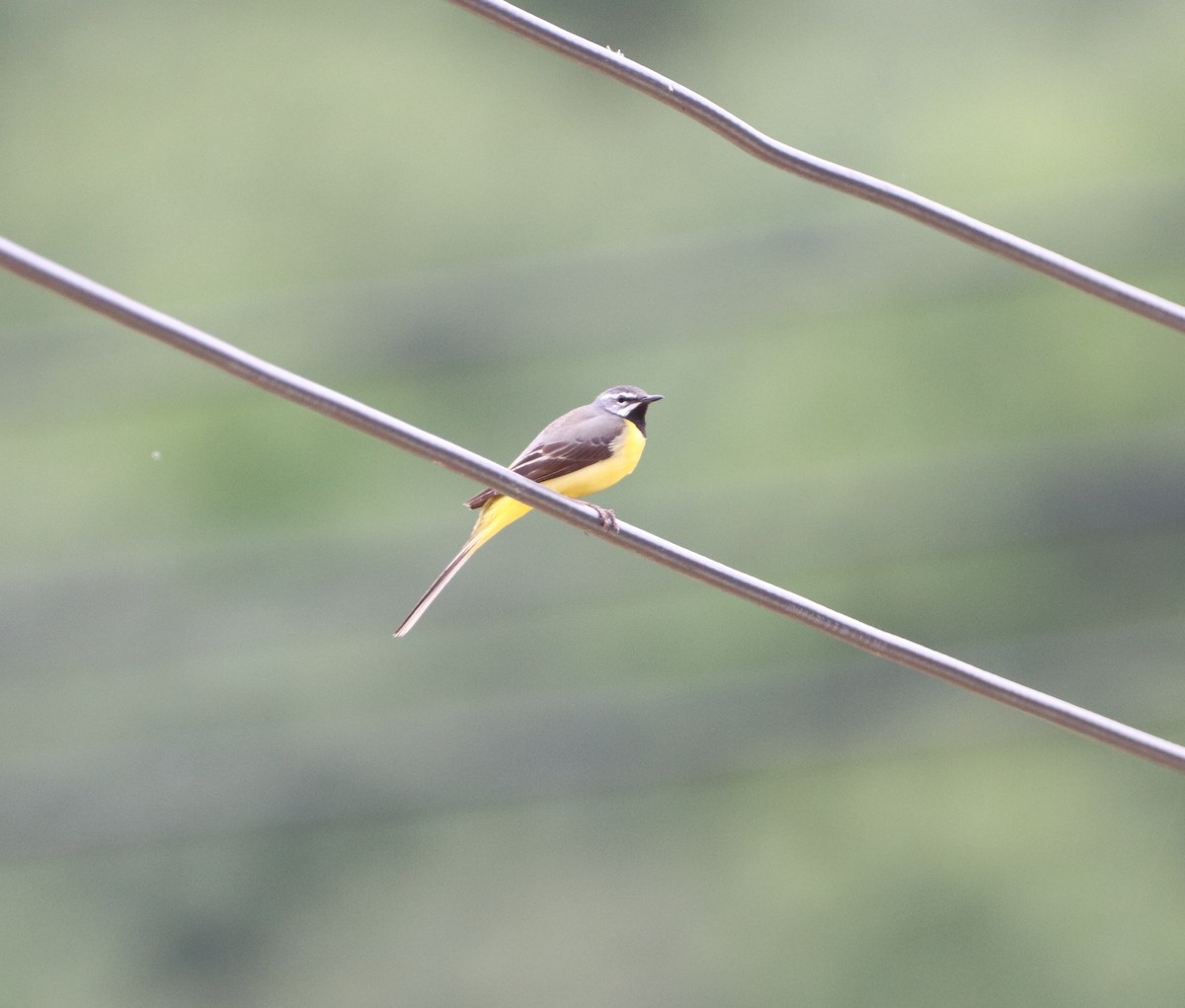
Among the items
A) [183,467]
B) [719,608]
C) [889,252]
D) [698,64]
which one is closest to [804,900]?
[719,608]

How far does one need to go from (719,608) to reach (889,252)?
5134 mm

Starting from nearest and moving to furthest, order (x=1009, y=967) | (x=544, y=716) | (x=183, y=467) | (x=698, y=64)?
(x=544, y=716) → (x=1009, y=967) → (x=183, y=467) → (x=698, y=64)

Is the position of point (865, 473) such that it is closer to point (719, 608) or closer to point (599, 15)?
point (719, 608)

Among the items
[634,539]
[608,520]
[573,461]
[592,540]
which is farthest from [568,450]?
[592,540]

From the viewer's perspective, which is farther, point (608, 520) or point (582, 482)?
point (582, 482)

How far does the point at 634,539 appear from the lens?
3850 mm

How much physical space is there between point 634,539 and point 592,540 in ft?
44.8

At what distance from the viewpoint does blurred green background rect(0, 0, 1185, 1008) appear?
655 inches

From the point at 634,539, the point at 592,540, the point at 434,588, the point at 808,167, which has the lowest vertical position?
the point at 592,540

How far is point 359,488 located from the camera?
2011 centimetres

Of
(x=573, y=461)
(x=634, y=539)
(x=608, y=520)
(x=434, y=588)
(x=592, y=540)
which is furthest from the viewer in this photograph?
(x=592, y=540)

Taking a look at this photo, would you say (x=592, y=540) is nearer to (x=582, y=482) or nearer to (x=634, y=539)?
(x=582, y=482)

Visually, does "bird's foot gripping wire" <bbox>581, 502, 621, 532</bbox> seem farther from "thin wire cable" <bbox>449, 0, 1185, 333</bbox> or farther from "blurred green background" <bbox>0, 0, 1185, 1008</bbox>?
"blurred green background" <bbox>0, 0, 1185, 1008</bbox>

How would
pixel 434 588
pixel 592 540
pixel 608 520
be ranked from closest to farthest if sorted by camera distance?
pixel 608 520, pixel 434 588, pixel 592 540
